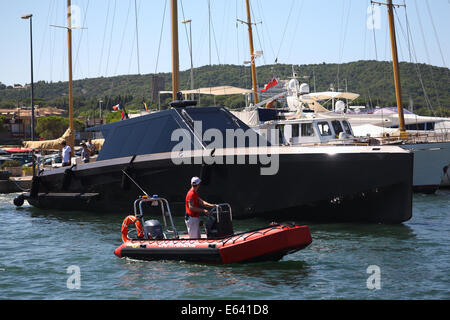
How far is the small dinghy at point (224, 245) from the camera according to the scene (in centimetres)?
1227

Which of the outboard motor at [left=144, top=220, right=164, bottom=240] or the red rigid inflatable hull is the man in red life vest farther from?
the outboard motor at [left=144, top=220, right=164, bottom=240]

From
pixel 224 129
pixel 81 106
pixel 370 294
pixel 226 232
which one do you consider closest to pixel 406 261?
pixel 370 294

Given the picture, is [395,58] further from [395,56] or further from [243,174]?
[243,174]

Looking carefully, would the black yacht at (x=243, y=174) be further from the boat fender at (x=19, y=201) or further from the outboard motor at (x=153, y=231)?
the boat fender at (x=19, y=201)

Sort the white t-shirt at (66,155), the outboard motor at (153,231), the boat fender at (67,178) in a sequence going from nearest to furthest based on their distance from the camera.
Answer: the outboard motor at (153,231) → the boat fender at (67,178) → the white t-shirt at (66,155)

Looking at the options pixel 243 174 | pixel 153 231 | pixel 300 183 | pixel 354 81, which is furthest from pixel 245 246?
pixel 354 81

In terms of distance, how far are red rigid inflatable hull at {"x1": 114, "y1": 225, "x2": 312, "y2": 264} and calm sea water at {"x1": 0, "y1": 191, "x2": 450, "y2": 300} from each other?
0.26 m

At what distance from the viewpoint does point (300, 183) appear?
17.2 meters

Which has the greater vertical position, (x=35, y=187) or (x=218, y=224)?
(x=35, y=187)

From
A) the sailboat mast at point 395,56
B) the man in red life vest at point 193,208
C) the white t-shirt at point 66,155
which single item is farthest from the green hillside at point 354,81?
the man in red life vest at point 193,208

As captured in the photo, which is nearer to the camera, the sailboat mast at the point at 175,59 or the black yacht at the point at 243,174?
the black yacht at the point at 243,174

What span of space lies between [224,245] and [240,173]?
5614 mm

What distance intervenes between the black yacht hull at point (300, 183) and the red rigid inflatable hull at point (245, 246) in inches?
182

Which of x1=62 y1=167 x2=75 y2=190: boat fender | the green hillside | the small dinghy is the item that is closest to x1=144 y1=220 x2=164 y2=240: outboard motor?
the small dinghy
